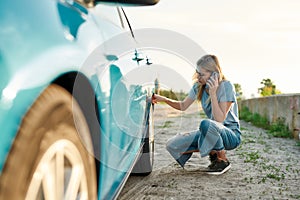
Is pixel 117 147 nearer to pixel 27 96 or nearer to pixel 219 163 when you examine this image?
pixel 27 96

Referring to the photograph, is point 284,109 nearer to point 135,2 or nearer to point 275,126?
point 275,126

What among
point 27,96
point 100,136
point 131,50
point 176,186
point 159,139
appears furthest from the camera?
point 159,139

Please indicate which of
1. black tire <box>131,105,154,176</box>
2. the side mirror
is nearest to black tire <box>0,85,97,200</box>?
the side mirror

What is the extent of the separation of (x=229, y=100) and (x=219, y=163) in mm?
643

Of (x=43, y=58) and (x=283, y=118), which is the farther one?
(x=283, y=118)

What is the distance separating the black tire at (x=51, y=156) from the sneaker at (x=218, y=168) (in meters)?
2.37

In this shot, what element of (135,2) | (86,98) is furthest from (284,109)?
(86,98)

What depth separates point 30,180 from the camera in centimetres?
131

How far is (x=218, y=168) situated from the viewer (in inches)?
162

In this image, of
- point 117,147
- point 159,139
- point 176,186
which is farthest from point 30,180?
A: point 159,139

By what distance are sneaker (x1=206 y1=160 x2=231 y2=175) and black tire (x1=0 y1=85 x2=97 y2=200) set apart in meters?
2.37

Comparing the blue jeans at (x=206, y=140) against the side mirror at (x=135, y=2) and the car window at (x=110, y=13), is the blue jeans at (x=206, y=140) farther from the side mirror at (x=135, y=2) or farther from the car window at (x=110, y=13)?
the side mirror at (x=135, y=2)

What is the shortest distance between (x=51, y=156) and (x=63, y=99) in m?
0.22

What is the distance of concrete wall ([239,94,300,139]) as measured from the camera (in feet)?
25.8
